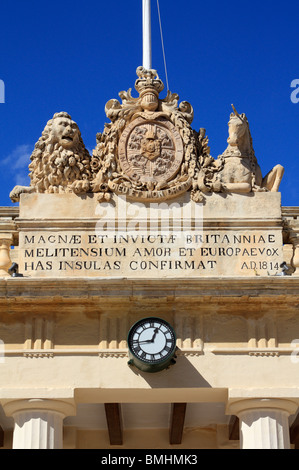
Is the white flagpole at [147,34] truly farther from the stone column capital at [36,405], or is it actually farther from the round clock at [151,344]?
the stone column capital at [36,405]

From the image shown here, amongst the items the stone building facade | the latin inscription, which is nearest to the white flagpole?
the stone building facade

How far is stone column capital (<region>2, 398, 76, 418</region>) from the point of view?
74.2 feet

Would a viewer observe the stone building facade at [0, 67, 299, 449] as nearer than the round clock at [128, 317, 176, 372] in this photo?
No

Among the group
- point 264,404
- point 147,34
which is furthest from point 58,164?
point 264,404

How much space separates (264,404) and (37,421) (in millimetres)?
5213

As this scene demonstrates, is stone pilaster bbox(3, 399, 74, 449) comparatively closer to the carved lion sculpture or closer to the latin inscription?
the latin inscription

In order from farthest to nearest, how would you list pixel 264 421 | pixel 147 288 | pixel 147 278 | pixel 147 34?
pixel 147 34 < pixel 147 288 < pixel 147 278 < pixel 264 421

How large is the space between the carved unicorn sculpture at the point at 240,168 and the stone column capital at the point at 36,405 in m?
6.53

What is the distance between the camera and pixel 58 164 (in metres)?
24.7

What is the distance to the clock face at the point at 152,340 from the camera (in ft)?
73.6

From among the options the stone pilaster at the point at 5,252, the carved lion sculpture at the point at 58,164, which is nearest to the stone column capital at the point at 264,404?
the stone pilaster at the point at 5,252

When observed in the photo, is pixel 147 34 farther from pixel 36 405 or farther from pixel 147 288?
pixel 36 405

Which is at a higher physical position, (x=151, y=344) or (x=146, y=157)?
(x=146, y=157)
